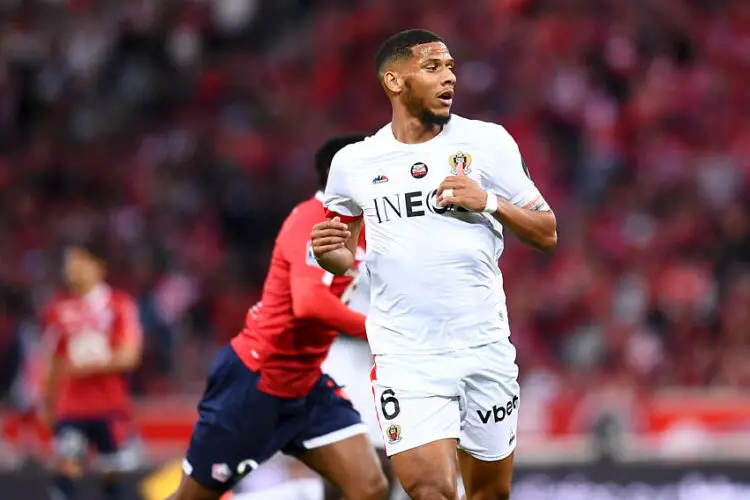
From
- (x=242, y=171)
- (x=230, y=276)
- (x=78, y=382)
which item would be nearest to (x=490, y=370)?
(x=78, y=382)

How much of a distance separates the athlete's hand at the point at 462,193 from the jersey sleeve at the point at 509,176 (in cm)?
22

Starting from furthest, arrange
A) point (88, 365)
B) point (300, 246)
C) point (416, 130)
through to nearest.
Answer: point (88, 365) < point (300, 246) < point (416, 130)

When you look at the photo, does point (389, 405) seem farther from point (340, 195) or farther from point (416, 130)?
point (416, 130)

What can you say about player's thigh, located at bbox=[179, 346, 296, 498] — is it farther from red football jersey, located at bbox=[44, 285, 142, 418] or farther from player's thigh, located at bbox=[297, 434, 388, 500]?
red football jersey, located at bbox=[44, 285, 142, 418]

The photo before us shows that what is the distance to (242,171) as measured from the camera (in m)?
15.7

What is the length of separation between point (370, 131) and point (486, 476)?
1032 cm

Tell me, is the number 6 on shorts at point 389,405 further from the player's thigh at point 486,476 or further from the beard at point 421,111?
the beard at point 421,111

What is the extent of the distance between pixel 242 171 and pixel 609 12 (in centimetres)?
480

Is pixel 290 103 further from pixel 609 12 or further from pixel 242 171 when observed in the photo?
pixel 609 12

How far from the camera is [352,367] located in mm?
7789

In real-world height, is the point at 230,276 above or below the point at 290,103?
below

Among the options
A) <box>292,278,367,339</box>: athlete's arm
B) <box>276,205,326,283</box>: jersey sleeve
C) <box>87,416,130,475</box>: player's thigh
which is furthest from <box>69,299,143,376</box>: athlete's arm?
<box>292,278,367,339</box>: athlete's arm

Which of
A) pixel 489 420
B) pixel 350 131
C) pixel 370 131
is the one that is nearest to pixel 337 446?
pixel 489 420

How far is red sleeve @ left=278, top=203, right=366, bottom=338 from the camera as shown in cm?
619
